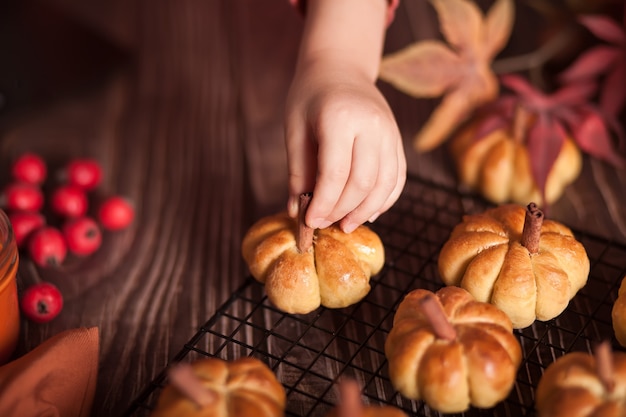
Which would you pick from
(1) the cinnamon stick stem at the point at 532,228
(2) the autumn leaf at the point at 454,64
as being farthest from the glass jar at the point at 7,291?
(2) the autumn leaf at the point at 454,64

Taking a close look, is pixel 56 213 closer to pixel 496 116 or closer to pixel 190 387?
pixel 190 387

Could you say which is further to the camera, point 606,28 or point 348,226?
point 606,28

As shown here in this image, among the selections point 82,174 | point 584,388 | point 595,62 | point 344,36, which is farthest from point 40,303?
point 595,62

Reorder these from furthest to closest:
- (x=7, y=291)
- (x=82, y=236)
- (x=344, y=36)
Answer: (x=82, y=236) < (x=344, y=36) < (x=7, y=291)

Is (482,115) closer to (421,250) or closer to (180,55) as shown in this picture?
(421,250)

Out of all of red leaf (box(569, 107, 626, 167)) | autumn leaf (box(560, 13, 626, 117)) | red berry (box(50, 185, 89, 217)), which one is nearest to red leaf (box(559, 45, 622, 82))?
autumn leaf (box(560, 13, 626, 117))

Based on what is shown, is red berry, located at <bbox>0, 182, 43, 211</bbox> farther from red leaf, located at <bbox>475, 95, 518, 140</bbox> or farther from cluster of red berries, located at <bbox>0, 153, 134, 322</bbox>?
red leaf, located at <bbox>475, 95, 518, 140</bbox>

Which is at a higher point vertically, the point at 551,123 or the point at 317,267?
the point at 317,267
